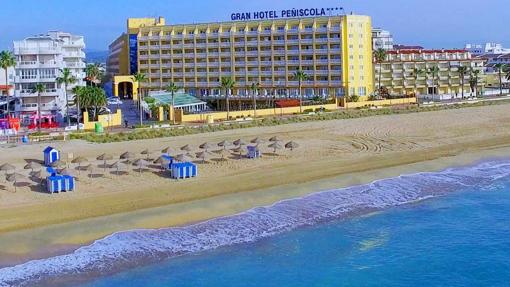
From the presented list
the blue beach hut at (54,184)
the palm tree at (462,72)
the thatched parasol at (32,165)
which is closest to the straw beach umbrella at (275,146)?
the thatched parasol at (32,165)

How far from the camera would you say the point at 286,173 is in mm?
45188

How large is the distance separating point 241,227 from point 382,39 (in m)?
118

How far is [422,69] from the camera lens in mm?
114250

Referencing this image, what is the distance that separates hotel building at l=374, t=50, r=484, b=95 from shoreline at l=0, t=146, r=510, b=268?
6324 centimetres

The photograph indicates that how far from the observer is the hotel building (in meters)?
113

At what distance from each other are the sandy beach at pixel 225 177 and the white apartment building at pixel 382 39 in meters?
67.4

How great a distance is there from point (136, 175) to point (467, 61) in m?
89.4

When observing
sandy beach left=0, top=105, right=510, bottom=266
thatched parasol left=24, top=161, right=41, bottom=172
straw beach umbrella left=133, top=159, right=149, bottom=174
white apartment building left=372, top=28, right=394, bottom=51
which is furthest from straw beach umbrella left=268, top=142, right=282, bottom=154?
white apartment building left=372, top=28, right=394, bottom=51

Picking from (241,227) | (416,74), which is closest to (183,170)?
(241,227)

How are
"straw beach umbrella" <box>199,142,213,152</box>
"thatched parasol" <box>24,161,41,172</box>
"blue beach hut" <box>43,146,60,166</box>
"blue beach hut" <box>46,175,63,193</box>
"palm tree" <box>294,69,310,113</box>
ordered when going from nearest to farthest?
"blue beach hut" <box>46,175,63,193</box> → "thatched parasol" <box>24,161,41,172</box> → "blue beach hut" <box>43,146,60,166</box> → "straw beach umbrella" <box>199,142,213,152</box> → "palm tree" <box>294,69,310,113</box>

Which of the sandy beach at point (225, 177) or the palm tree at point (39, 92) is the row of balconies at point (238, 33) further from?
the palm tree at point (39, 92)

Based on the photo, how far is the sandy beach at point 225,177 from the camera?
32750mm

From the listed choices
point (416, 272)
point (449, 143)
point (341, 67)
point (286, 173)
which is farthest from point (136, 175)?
point (341, 67)

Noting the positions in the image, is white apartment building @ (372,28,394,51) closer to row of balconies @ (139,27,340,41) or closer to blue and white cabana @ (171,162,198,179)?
row of balconies @ (139,27,340,41)
